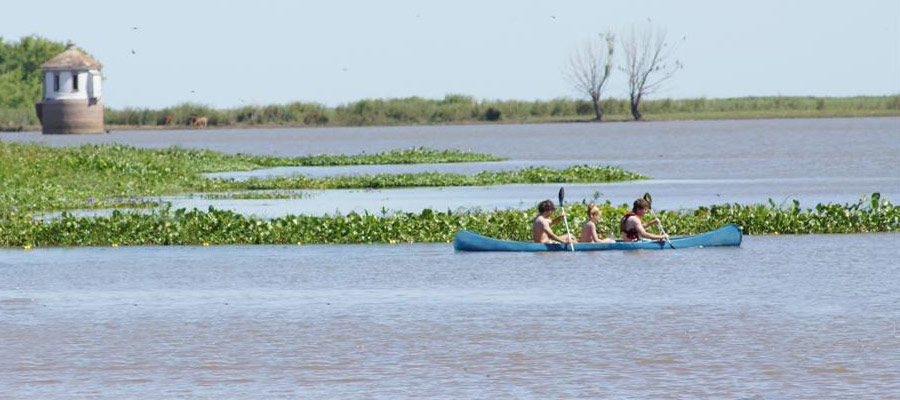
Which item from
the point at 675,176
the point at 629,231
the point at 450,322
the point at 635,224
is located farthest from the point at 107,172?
the point at 450,322

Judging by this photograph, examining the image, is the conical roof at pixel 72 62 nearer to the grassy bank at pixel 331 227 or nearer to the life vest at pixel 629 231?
the grassy bank at pixel 331 227

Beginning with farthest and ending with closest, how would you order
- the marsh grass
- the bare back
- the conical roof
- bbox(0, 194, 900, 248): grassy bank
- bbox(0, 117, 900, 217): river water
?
1. the conical roof
2. bbox(0, 117, 900, 217): river water
3. the marsh grass
4. bbox(0, 194, 900, 248): grassy bank
5. the bare back

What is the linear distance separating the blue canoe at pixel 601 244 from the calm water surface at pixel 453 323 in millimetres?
A: 191

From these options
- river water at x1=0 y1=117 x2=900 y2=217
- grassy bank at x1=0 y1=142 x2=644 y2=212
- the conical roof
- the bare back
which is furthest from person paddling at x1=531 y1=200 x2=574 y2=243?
the conical roof

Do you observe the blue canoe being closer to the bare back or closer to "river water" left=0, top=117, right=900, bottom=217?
the bare back

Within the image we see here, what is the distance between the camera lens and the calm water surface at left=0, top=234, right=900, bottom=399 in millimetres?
13977

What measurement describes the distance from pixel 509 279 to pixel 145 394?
9890mm

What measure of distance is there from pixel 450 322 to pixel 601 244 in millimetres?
7552

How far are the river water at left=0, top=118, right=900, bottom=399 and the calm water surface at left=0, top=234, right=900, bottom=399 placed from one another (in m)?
0.04

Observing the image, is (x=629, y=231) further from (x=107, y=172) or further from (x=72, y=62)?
(x=72, y=62)

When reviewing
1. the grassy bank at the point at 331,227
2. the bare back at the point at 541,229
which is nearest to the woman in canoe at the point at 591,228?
the bare back at the point at 541,229

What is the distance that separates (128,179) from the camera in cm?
4878

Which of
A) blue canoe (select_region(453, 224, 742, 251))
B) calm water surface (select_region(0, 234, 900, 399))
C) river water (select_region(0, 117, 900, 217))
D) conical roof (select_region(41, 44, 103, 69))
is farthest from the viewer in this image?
conical roof (select_region(41, 44, 103, 69))

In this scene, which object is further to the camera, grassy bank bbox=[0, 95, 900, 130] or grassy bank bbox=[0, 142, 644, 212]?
grassy bank bbox=[0, 95, 900, 130]
